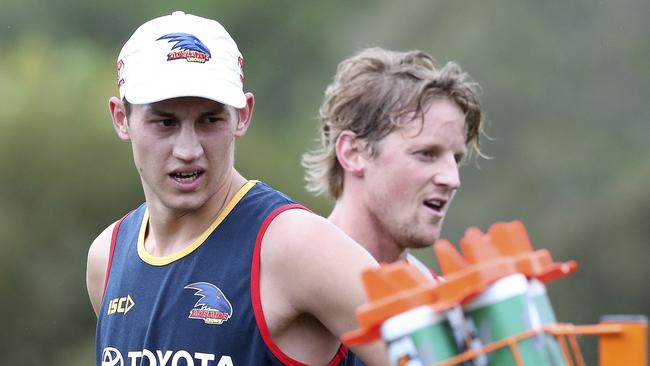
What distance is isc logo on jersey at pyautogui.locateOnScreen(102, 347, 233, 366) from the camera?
3611 millimetres

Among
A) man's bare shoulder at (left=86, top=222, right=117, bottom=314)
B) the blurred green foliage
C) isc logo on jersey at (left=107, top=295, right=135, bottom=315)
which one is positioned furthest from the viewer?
the blurred green foliage

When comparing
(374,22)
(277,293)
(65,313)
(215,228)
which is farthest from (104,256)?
(374,22)

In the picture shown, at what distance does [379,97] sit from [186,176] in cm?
147

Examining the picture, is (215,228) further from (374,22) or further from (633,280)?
(374,22)

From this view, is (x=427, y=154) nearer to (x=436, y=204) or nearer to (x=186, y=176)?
(x=436, y=204)

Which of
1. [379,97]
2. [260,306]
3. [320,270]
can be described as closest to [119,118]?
[260,306]

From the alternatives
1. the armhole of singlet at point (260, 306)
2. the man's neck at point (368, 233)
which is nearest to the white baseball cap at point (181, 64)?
the armhole of singlet at point (260, 306)

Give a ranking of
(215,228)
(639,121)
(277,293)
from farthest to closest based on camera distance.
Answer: (639,121), (215,228), (277,293)

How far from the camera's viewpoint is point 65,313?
1395 cm

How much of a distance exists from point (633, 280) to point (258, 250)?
1349 cm

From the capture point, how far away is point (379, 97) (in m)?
5.05

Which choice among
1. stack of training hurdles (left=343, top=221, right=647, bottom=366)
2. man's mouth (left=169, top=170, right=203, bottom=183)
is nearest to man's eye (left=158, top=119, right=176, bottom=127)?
man's mouth (left=169, top=170, right=203, bottom=183)

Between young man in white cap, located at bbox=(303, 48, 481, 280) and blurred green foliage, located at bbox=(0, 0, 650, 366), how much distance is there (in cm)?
865

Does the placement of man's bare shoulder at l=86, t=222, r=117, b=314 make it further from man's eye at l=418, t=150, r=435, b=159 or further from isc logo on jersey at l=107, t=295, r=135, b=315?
man's eye at l=418, t=150, r=435, b=159
